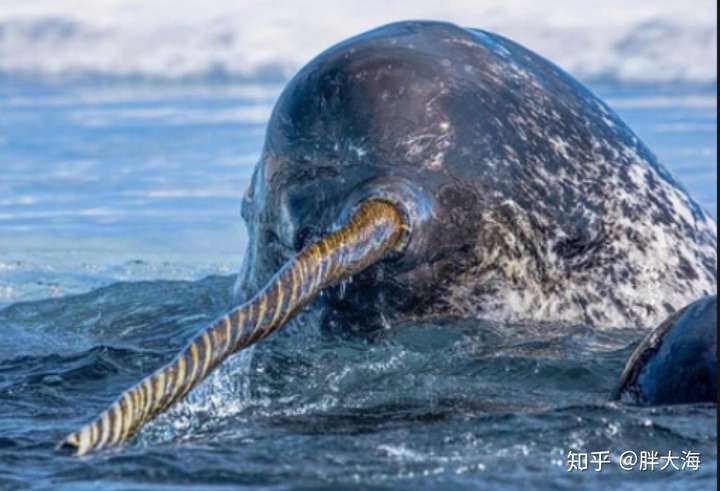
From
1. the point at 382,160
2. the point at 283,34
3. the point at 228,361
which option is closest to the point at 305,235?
the point at 382,160

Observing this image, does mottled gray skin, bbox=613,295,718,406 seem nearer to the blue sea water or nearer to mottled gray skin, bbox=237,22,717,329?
the blue sea water

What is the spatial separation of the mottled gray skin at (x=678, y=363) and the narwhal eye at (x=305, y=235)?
4.17 feet

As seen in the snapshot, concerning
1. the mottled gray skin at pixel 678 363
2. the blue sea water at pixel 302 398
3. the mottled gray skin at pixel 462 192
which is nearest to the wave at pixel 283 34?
the blue sea water at pixel 302 398

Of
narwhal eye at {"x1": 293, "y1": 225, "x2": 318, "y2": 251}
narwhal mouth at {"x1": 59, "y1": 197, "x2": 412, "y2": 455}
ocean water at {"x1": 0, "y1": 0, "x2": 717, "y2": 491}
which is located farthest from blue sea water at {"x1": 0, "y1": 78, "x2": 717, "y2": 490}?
narwhal eye at {"x1": 293, "y1": 225, "x2": 318, "y2": 251}

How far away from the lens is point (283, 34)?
75.5ft

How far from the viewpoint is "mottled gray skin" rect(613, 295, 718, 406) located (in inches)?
203

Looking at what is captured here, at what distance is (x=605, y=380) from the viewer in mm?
5871

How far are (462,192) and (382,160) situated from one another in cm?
29

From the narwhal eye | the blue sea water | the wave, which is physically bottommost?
the blue sea water

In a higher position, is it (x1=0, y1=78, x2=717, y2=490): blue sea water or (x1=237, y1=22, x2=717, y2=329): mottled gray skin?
(x1=237, y1=22, x2=717, y2=329): mottled gray skin

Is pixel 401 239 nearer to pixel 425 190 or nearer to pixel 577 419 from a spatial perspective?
pixel 425 190

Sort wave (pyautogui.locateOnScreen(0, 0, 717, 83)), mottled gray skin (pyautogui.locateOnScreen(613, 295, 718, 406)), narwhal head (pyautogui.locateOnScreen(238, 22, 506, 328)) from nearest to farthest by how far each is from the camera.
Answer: mottled gray skin (pyautogui.locateOnScreen(613, 295, 718, 406)) < narwhal head (pyautogui.locateOnScreen(238, 22, 506, 328)) < wave (pyautogui.locateOnScreen(0, 0, 717, 83))

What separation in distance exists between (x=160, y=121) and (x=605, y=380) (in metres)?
11.4

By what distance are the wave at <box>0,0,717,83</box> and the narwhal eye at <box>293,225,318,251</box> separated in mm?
13816
